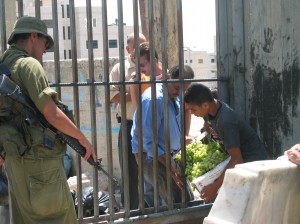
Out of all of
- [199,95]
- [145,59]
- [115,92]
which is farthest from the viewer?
[115,92]

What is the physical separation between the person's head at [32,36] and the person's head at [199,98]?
105 centimetres

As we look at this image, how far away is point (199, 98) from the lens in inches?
141

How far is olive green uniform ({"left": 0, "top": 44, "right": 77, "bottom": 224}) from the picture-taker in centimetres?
295

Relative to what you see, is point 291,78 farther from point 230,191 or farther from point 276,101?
point 230,191

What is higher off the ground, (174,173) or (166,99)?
(166,99)

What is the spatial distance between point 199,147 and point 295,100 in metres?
0.88

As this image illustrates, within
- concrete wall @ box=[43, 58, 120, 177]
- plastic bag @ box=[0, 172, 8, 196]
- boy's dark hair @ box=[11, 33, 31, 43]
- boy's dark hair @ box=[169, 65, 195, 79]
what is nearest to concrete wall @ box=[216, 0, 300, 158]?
boy's dark hair @ box=[169, 65, 195, 79]

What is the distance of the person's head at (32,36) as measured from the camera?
3.10 m

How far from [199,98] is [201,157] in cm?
65

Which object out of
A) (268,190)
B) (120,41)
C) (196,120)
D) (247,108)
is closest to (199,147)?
(247,108)

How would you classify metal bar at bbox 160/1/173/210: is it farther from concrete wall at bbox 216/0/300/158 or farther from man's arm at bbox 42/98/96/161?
man's arm at bbox 42/98/96/161

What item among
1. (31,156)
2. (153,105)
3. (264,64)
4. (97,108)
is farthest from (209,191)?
(97,108)

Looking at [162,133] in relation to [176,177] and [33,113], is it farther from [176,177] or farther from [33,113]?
[33,113]

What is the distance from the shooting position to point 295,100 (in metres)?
3.74
